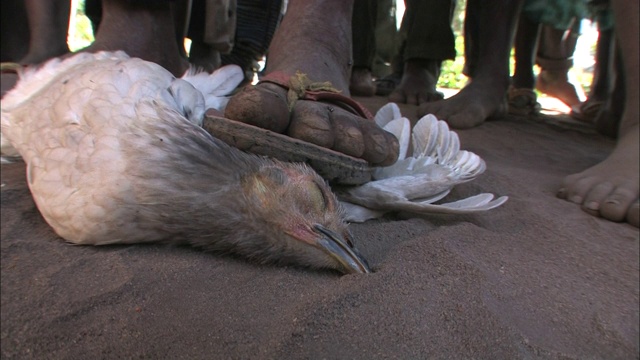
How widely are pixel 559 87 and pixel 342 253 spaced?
5.22m

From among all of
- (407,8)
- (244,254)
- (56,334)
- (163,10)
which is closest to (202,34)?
(163,10)

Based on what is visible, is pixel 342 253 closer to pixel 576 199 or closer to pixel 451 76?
pixel 576 199

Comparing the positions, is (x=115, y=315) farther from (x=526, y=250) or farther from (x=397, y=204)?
(x=526, y=250)

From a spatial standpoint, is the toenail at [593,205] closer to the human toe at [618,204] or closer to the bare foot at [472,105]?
the human toe at [618,204]

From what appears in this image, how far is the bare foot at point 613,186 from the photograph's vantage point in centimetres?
152

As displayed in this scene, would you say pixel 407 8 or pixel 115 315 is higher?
pixel 407 8

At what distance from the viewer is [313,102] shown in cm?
135

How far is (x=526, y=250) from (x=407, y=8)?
3.14m

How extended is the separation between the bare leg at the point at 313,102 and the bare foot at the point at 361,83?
1.70 metres

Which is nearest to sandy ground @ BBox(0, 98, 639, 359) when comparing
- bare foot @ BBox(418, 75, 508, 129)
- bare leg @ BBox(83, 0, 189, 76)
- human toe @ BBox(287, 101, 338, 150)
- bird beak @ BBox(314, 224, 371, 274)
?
bird beak @ BBox(314, 224, 371, 274)

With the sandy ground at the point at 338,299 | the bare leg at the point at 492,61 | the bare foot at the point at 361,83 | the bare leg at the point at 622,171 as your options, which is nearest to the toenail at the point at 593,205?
the bare leg at the point at 622,171

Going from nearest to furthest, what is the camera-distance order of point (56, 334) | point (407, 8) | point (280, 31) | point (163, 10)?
point (56, 334) → point (280, 31) → point (163, 10) → point (407, 8)

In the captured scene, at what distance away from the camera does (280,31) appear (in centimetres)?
185

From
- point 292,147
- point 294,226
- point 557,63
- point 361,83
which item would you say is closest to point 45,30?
point 292,147
